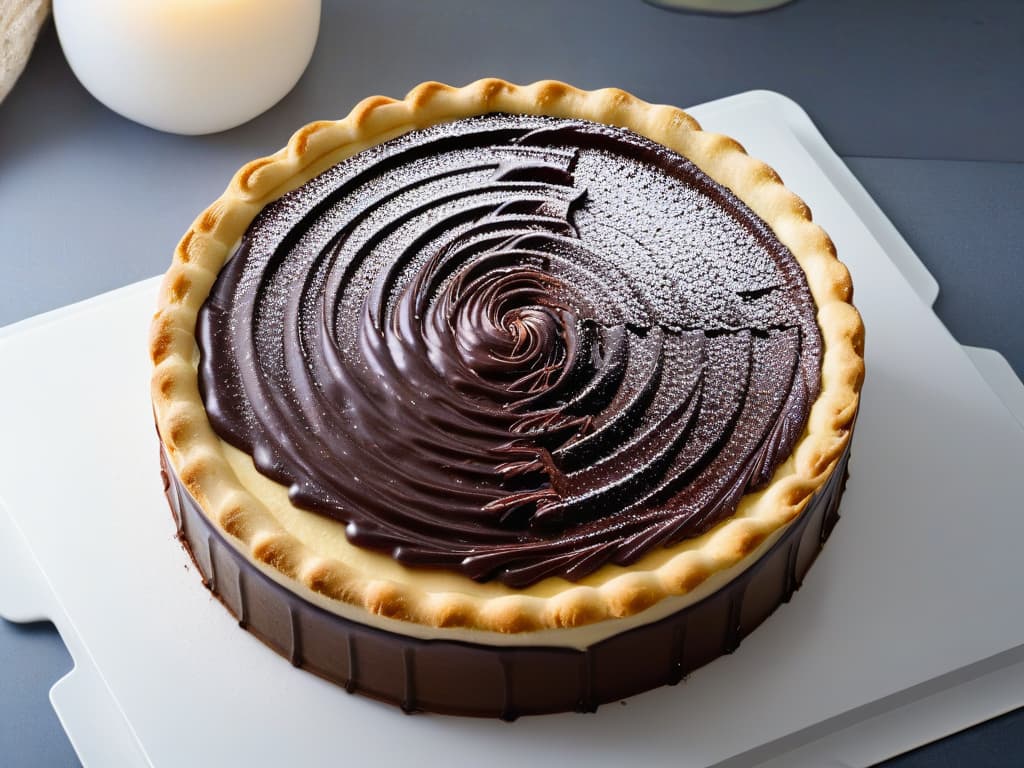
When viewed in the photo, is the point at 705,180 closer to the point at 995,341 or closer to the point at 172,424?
the point at 995,341

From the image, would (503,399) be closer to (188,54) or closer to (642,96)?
(188,54)

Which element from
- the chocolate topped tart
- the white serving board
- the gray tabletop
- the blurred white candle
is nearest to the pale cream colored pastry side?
the chocolate topped tart

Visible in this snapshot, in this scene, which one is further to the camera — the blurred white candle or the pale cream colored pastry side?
the blurred white candle

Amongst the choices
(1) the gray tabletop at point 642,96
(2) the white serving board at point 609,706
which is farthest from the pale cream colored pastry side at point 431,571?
(1) the gray tabletop at point 642,96

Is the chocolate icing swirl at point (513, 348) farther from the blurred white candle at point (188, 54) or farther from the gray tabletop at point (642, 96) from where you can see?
the gray tabletop at point (642, 96)

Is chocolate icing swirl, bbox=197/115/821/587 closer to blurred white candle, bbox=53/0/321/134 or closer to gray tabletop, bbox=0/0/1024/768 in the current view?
blurred white candle, bbox=53/0/321/134

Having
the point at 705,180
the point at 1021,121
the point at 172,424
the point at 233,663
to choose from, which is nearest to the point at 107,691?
the point at 233,663
